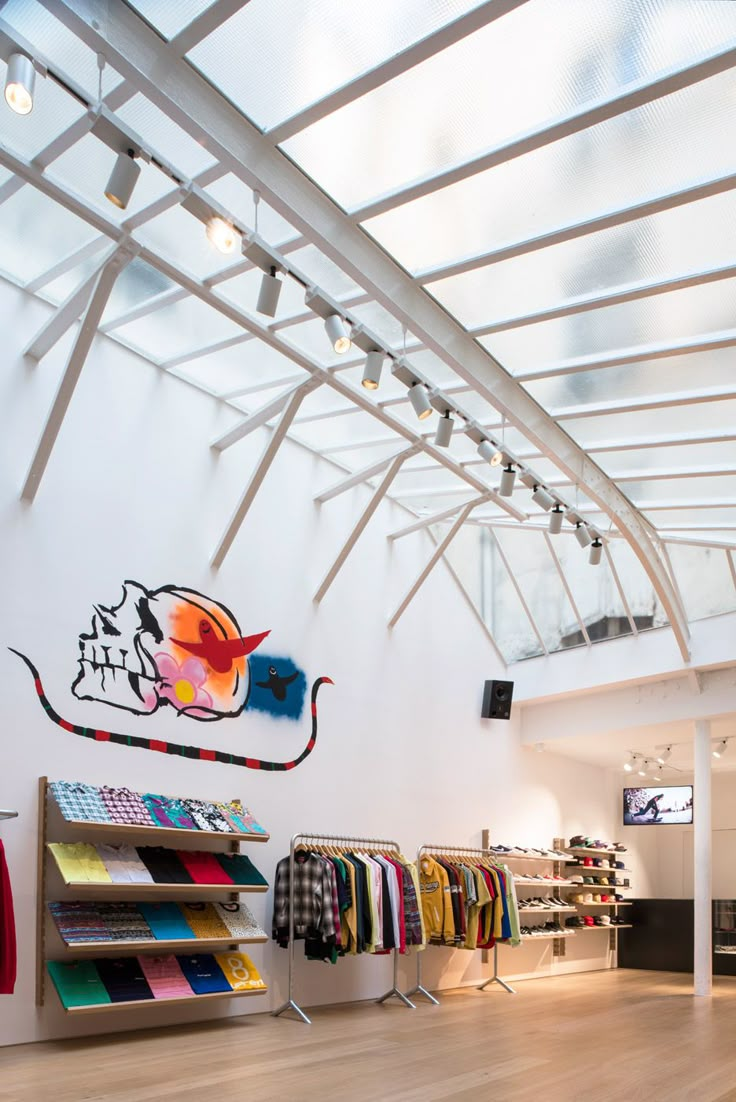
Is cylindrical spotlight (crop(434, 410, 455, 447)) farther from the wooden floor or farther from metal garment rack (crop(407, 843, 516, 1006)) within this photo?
metal garment rack (crop(407, 843, 516, 1006))

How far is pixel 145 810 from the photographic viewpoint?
6.49 m

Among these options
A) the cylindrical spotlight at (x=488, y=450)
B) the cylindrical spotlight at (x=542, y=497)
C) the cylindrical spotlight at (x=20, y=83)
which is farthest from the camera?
the cylindrical spotlight at (x=542, y=497)

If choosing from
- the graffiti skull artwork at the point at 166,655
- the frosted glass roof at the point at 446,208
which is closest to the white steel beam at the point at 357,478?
the frosted glass roof at the point at 446,208

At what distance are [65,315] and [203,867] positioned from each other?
3.90 m

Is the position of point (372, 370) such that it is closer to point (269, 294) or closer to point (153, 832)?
point (269, 294)

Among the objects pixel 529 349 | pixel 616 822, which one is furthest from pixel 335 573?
pixel 616 822

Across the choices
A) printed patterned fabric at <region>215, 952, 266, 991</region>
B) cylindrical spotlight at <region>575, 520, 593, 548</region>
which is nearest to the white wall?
printed patterned fabric at <region>215, 952, 266, 991</region>

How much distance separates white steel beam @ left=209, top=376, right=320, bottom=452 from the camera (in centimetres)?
730

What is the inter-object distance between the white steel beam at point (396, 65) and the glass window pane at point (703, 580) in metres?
6.63

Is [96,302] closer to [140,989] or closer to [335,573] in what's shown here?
[335,573]

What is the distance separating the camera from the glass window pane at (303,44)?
4.10 m

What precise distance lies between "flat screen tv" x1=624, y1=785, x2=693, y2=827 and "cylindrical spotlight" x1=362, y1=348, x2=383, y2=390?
10.2 m

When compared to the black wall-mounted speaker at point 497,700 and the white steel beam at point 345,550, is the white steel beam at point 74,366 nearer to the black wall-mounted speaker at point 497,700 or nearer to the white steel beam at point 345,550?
the white steel beam at point 345,550

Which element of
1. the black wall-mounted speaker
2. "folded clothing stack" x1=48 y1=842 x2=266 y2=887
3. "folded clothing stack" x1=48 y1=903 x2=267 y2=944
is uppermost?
the black wall-mounted speaker
